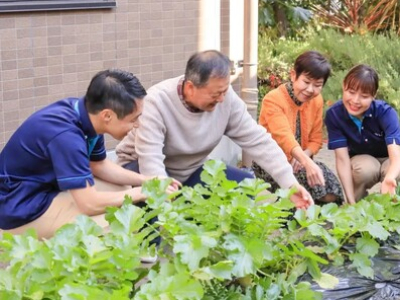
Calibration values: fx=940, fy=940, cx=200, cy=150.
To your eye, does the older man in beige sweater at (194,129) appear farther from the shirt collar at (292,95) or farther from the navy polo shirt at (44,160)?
the shirt collar at (292,95)

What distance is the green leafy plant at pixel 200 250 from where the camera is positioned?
9.05 feet

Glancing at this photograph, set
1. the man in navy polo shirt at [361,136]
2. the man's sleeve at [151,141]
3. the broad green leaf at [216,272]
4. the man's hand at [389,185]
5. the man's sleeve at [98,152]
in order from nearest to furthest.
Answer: the broad green leaf at [216,272] < the man's sleeve at [98,152] < the man's sleeve at [151,141] < the man's hand at [389,185] < the man in navy polo shirt at [361,136]

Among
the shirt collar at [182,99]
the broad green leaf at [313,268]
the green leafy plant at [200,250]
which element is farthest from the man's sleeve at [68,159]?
the broad green leaf at [313,268]

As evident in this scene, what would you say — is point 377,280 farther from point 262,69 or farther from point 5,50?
point 262,69

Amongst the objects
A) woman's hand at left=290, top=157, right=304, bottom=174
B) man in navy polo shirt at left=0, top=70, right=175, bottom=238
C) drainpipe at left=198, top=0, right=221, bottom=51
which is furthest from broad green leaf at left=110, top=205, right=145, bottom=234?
→ drainpipe at left=198, top=0, right=221, bottom=51

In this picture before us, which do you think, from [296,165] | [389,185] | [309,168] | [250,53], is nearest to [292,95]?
[296,165]

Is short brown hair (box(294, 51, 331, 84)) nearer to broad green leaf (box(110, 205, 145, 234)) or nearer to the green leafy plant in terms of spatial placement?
the green leafy plant

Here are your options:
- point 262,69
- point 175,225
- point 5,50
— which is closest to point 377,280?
point 175,225

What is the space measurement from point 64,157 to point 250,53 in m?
4.19

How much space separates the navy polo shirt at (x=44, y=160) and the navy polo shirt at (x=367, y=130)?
2.07m

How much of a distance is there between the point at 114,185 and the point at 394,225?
158cm

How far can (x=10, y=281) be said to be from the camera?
2775 millimetres

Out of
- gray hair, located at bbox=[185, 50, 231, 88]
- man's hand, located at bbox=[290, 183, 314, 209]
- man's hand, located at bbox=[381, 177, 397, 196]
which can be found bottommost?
man's hand, located at bbox=[381, 177, 397, 196]

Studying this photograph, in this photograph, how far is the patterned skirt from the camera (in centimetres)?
593
